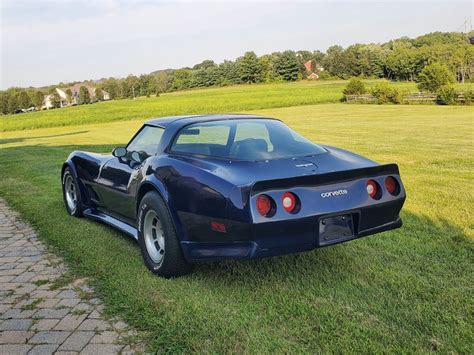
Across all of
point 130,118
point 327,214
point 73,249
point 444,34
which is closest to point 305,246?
point 327,214

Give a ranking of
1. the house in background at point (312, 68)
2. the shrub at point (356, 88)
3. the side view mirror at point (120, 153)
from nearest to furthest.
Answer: the side view mirror at point (120, 153)
the shrub at point (356, 88)
the house in background at point (312, 68)

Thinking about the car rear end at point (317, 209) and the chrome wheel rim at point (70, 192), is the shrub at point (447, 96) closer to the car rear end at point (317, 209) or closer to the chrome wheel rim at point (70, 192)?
the chrome wheel rim at point (70, 192)

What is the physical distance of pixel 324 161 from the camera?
3707 millimetres

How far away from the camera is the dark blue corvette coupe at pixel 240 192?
3.10 m

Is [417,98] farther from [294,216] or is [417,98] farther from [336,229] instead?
[294,216]

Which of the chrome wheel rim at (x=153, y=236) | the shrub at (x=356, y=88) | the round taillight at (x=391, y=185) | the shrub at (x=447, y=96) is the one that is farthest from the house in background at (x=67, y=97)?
the round taillight at (x=391, y=185)

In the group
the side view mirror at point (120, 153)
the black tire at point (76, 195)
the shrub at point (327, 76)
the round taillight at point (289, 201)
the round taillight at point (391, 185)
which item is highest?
the shrub at point (327, 76)

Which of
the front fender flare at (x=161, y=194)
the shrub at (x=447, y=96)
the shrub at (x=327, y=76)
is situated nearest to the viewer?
the front fender flare at (x=161, y=194)

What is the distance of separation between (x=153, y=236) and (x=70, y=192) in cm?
268

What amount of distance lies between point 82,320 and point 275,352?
4.58 feet

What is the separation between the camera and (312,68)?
11381 centimetres

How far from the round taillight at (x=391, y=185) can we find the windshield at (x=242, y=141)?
62cm

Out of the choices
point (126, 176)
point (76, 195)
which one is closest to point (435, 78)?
point (76, 195)

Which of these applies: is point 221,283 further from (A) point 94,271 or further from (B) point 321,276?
(A) point 94,271
